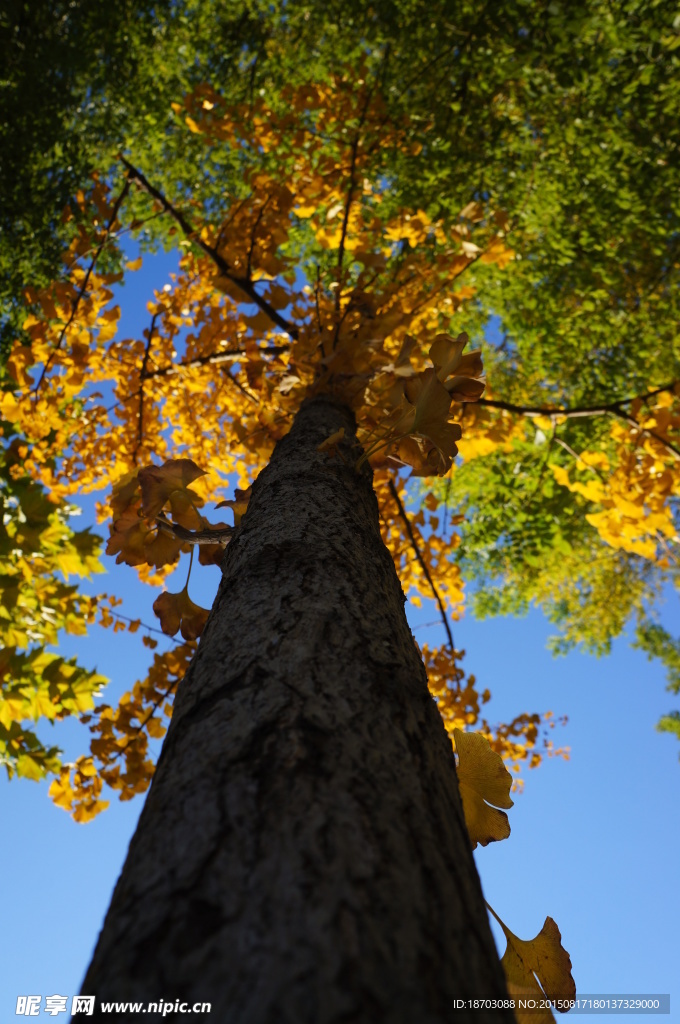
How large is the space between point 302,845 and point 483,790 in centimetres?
43

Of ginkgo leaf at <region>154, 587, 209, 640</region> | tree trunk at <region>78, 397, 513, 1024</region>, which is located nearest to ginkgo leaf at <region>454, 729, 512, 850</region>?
tree trunk at <region>78, 397, 513, 1024</region>

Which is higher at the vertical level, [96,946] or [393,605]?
[393,605]

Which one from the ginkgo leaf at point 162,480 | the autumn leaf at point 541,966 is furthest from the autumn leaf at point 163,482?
the autumn leaf at point 541,966

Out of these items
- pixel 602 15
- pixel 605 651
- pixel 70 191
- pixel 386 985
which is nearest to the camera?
pixel 386 985

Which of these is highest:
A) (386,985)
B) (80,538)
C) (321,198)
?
(321,198)

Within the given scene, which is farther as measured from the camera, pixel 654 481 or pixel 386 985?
pixel 654 481

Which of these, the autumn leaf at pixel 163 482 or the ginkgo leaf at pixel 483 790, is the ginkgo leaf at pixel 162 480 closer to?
the autumn leaf at pixel 163 482

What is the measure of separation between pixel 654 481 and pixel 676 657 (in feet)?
19.7

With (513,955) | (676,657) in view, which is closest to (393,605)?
(513,955)

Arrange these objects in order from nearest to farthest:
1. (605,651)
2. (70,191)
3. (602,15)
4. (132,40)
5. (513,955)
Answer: (513,955) < (602,15) < (70,191) < (132,40) < (605,651)

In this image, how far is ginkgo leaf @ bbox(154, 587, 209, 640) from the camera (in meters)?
1.04

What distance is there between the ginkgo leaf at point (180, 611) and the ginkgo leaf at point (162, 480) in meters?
0.17

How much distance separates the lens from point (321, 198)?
269 cm

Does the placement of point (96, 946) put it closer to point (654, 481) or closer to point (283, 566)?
point (283, 566)
